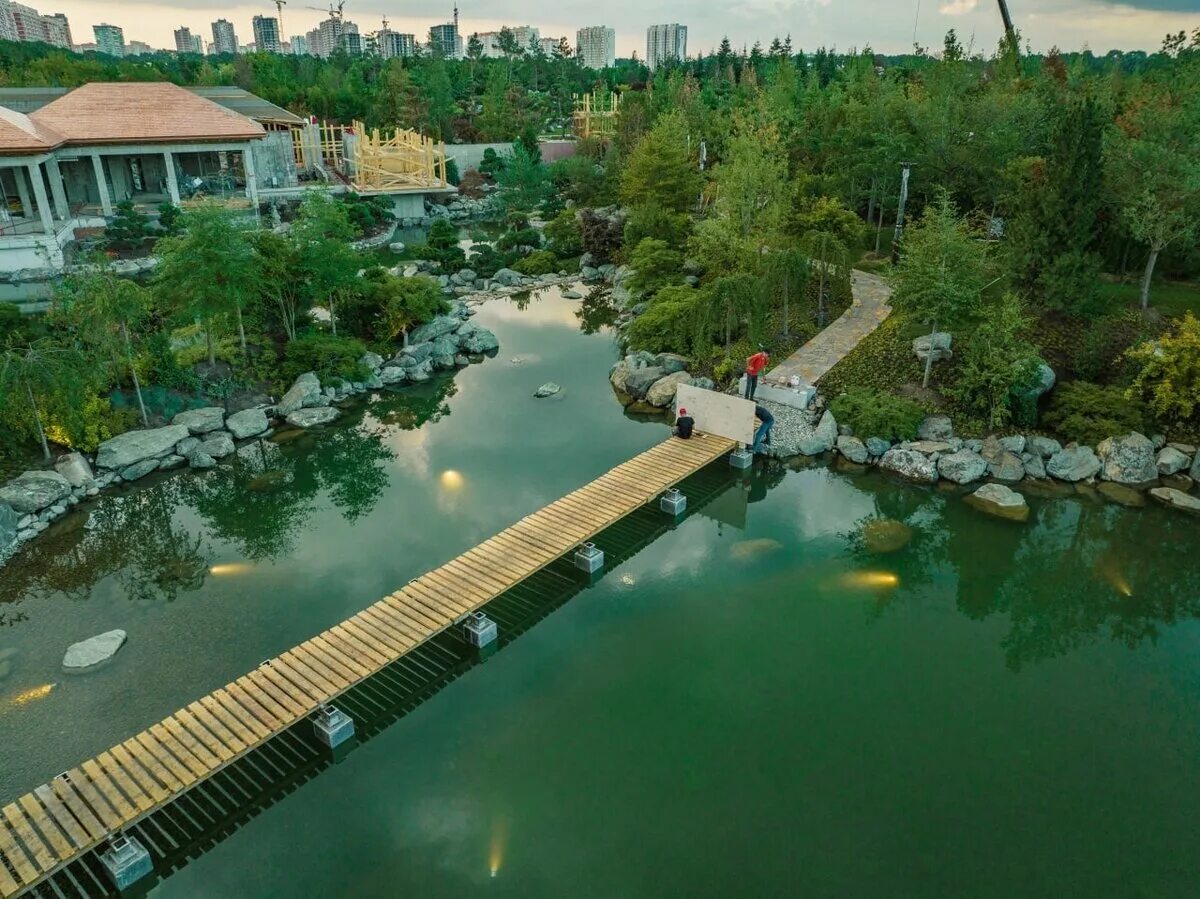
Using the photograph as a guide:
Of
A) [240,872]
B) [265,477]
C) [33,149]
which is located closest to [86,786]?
[240,872]

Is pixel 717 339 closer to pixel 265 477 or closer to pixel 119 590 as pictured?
pixel 265 477

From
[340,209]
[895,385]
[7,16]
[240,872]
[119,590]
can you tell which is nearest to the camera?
[240,872]

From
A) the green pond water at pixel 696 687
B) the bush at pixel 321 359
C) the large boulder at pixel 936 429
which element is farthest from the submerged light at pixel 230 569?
the large boulder at pixel 936 429

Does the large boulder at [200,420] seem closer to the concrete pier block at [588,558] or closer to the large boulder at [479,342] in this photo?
the large boulder at [479,342]

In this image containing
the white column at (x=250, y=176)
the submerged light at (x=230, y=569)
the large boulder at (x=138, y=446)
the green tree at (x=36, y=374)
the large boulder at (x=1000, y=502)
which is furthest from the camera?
the white column at (x=250, y=176)

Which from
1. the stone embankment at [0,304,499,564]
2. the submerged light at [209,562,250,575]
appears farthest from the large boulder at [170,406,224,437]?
the submerged light at [209,562,250,575]
